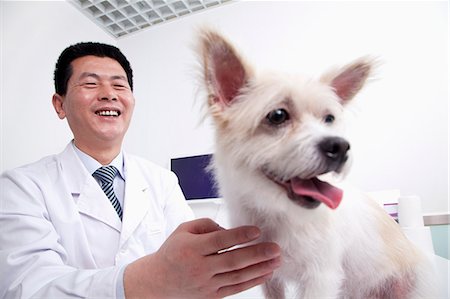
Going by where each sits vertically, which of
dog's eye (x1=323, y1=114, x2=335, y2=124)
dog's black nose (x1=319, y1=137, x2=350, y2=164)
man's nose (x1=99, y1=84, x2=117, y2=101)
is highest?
man's nose (x1=99, y1=84, x2=117, y2=101)

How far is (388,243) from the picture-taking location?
2.68 ft

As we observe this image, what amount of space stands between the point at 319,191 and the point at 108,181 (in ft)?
3.51

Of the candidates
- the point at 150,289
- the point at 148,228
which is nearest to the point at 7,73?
the point at 148,228

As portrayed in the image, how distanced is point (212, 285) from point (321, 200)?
376 millimetres

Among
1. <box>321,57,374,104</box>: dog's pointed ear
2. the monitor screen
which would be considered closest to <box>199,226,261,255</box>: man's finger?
<box>321,57,374,104</box>: dog's pointed ear

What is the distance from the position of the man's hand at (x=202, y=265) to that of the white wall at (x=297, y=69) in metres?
0.83

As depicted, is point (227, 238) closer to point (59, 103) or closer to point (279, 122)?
point (279, 122)

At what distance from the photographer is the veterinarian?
652mm

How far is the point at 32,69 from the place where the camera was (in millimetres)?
2064

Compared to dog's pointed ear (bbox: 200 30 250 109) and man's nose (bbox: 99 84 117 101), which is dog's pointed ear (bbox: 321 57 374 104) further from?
man's nose (bbox: 99 84 117 101)

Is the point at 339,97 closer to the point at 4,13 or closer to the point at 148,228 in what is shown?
the point at 148,228

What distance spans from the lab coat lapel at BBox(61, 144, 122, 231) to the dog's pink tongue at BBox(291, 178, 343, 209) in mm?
915

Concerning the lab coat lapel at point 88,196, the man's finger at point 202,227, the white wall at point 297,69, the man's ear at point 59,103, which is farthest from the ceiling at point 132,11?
the man's finger at point 202,227

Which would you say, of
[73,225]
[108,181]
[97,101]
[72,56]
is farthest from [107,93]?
[73,225]
